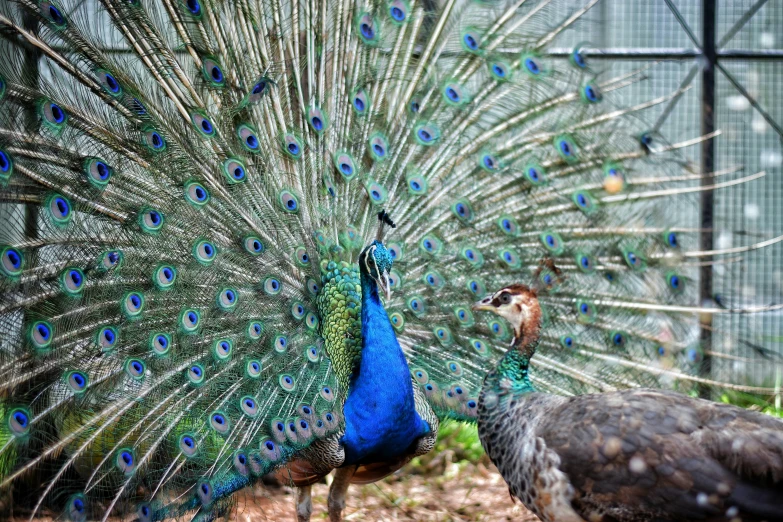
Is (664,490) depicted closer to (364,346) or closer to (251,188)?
(364,346)

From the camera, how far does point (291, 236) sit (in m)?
3.06

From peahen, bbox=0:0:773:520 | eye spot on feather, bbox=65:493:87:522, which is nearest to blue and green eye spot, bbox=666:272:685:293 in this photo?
peahen, bbox=0:0:773:520

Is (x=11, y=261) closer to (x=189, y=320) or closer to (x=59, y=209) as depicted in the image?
(x=59, y=209)

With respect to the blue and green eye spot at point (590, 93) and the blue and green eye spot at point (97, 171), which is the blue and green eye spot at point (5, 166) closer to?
the blue and green eye spot at point (97, 171)

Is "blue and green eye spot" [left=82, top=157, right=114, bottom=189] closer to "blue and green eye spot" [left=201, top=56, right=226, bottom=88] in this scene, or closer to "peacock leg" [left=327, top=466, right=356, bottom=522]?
"blue and green eye spot" [left=201, top=56, right=226, bottom=88]

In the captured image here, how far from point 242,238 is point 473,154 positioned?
1.01 metres

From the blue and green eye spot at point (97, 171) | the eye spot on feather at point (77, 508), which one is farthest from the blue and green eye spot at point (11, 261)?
the eye spot on feather at point (77, 508)

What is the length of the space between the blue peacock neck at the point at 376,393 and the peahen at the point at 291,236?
11 mm

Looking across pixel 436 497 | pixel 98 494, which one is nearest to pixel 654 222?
pixel 436 497

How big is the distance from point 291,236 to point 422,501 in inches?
63.8

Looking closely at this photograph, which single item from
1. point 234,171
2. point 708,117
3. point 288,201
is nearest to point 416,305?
point 288,201

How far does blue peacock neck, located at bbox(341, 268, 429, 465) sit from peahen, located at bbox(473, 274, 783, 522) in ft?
1.63

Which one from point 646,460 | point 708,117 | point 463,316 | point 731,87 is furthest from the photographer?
point 731,87

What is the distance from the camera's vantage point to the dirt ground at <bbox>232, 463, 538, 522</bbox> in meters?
3.71
